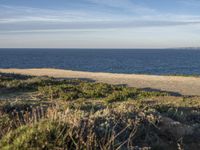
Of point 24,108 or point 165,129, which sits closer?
point 165,129

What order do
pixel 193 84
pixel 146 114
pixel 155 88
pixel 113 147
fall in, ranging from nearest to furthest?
pixel 113 147 < pixel 146 114 < pixel 155 88 < pixel 193 84

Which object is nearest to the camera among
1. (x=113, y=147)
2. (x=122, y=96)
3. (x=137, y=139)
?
(x=113, y=147)

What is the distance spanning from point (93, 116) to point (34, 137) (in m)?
1.98

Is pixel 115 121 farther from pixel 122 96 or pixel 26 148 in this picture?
pixel 122 96

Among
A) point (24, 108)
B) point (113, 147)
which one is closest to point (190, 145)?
point (113, 147)

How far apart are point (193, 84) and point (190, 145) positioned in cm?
2386

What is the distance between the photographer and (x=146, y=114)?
37.0ft

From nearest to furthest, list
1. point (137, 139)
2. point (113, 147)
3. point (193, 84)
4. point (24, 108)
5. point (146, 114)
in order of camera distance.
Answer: point (113, 147) < point (137, 139) < point (146, 114) < point (24, 108) < point (193, 84)

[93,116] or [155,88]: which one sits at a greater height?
[93,116]

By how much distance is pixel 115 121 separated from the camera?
993 centimetres

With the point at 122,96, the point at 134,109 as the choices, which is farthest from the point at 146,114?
the point at 122,96

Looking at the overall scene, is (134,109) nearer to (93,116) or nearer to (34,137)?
(93,116)

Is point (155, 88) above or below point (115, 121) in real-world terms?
below

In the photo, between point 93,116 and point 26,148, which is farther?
point 93,116
